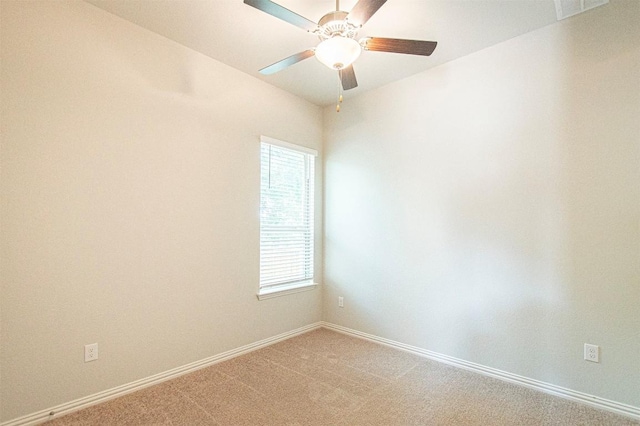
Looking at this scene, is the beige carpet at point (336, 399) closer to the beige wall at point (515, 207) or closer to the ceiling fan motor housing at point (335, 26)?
the beige wall at point (515, 207)

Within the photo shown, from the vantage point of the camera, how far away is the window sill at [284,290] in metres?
3.39

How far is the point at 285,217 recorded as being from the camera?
12.1 feet

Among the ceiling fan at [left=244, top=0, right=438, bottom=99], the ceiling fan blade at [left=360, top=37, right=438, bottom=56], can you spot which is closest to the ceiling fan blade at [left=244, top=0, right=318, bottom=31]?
the ceiling fan at [left=244, top=0, right=438, bottom=99]

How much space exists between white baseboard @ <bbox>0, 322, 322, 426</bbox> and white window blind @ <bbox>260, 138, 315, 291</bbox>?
635 mm

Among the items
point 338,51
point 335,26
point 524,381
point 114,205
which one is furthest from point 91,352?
point 524,381

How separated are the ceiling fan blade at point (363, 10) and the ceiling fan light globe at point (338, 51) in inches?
4.0

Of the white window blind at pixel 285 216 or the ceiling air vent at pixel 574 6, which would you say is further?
the white window blind at pixel 285 216

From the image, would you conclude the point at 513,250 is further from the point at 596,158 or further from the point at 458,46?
the point at 458,46

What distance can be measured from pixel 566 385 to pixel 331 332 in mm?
2256

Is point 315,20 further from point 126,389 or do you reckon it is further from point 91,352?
point 126,389

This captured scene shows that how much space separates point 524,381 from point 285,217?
2665mm

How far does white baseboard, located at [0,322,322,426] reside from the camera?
2.03m

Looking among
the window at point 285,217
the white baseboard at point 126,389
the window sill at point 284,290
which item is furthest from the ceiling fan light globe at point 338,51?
the white baseboard at point 126,389

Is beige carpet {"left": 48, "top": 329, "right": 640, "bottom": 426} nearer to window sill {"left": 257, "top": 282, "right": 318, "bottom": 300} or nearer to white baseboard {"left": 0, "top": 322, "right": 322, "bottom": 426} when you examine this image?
white baseboard {"left": 0, "top": 322, "right": 322, "bottom": 426}
